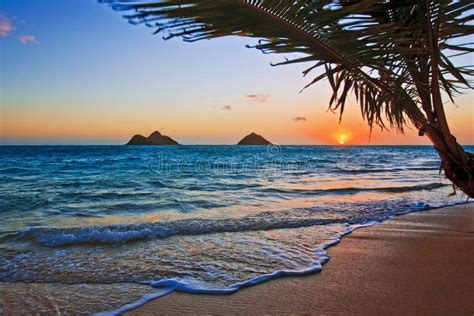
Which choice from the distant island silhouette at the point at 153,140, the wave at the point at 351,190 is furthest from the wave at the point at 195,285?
the distant island silhouette at the point at 153,140

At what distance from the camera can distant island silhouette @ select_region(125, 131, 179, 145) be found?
106 meters

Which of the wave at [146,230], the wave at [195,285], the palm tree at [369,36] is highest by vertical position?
the palm tree at [369,36]

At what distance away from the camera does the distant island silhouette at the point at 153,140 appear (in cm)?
10588

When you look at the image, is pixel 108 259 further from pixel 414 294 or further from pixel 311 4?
pixel 311 4

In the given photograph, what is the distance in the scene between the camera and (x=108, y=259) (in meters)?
4.96

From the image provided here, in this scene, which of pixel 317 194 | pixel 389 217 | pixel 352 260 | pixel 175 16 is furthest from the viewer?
pixel 317 194

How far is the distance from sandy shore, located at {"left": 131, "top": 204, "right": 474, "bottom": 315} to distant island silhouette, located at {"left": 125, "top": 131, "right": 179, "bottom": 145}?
104426mm

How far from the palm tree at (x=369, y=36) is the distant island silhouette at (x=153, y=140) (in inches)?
4216

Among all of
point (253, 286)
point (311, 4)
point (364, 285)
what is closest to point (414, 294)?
point (364, 285)

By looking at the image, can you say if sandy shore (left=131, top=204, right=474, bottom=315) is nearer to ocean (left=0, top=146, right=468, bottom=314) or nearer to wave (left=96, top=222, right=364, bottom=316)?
wave (left=96, top=222, right=364, bottom=316)

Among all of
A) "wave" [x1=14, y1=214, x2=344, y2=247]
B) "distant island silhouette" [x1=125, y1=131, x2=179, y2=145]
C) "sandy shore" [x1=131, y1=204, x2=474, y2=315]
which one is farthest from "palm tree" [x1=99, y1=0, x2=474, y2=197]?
"distant island silhouette" [x1=125, y1=131, x2=179, y2=145]

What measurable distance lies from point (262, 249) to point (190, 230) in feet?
5.90

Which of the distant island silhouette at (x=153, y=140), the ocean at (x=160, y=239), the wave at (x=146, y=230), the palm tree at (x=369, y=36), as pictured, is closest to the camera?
the palm tree at (x=369, y=36)

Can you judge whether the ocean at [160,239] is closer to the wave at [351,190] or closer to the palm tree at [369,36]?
the wave at [351,190]
